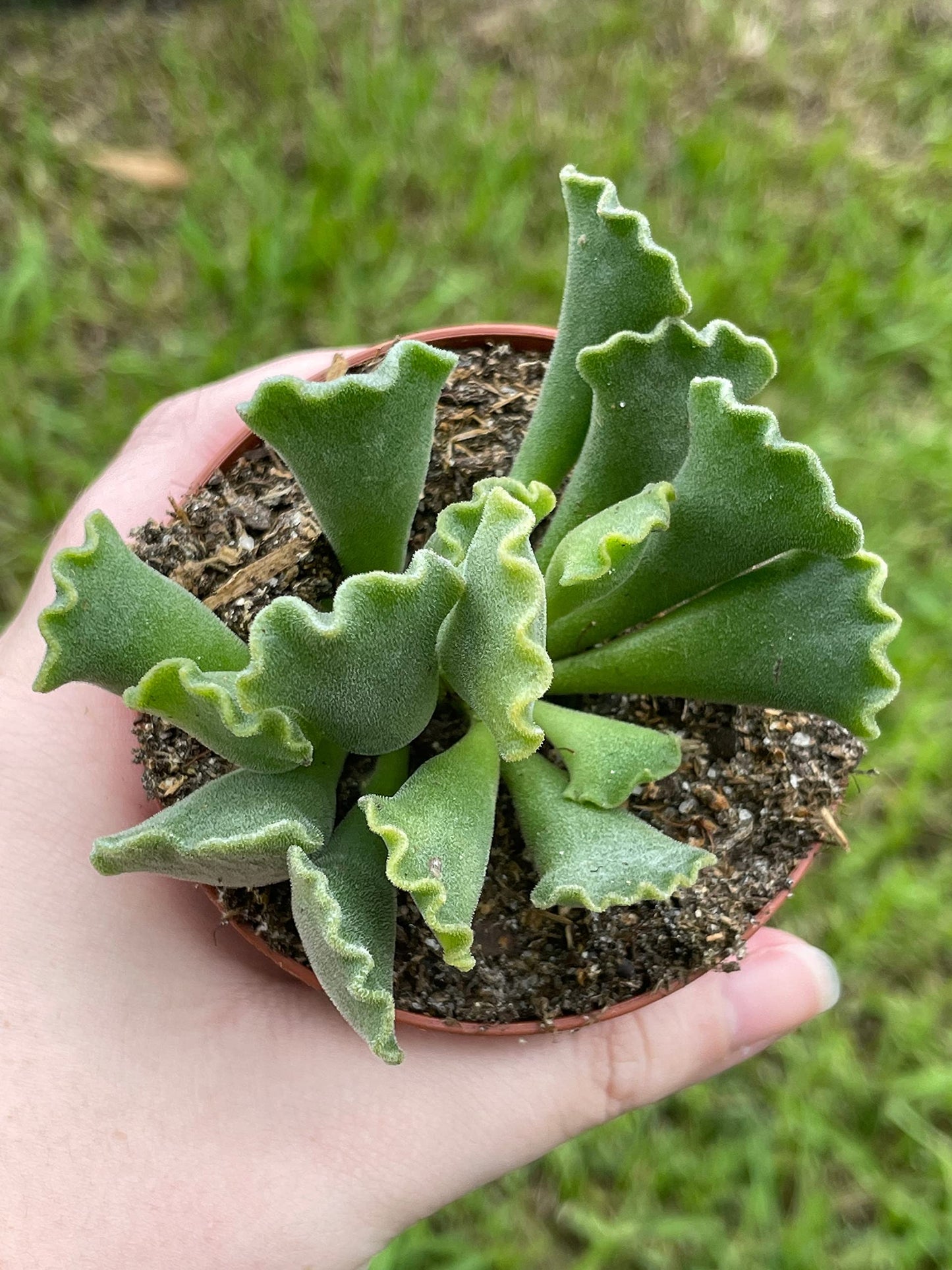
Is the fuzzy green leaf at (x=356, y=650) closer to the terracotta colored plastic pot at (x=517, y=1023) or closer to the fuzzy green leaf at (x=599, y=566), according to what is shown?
the fuzzy green leaf at (x=599, y=566)

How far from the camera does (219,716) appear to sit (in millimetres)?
1339

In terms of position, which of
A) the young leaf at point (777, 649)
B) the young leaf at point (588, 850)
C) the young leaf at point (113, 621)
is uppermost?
the young leaf at point (777, 649)

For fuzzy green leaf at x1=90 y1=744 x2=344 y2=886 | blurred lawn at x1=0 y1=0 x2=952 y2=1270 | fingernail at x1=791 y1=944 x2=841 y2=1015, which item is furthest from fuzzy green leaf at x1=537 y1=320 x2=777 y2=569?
blurred lawn at x1=0 y1=0 x2=952 y2=1270

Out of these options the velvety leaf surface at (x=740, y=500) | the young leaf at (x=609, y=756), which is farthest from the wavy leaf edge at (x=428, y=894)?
the velvety leaf surface at (x=740, y=500)

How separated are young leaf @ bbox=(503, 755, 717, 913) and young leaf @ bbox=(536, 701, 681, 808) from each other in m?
0.03

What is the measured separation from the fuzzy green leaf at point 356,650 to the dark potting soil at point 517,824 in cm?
39

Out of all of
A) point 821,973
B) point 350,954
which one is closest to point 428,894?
point 350,954

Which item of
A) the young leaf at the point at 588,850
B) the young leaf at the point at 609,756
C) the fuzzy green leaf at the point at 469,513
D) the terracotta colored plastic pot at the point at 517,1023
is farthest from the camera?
the terracotta colored plastic pot at the point at 517,1023

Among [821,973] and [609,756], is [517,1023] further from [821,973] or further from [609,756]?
[821,973]

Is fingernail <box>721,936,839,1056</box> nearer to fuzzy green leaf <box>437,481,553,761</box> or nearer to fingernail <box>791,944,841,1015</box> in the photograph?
fingernail <box>791,944,841,1015</box>

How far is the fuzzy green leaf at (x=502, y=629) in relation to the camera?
122cm

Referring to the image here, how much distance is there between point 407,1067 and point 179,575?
35.2 inches

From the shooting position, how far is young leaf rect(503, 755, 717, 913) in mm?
1323

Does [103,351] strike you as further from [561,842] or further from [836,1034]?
[836,1034]
